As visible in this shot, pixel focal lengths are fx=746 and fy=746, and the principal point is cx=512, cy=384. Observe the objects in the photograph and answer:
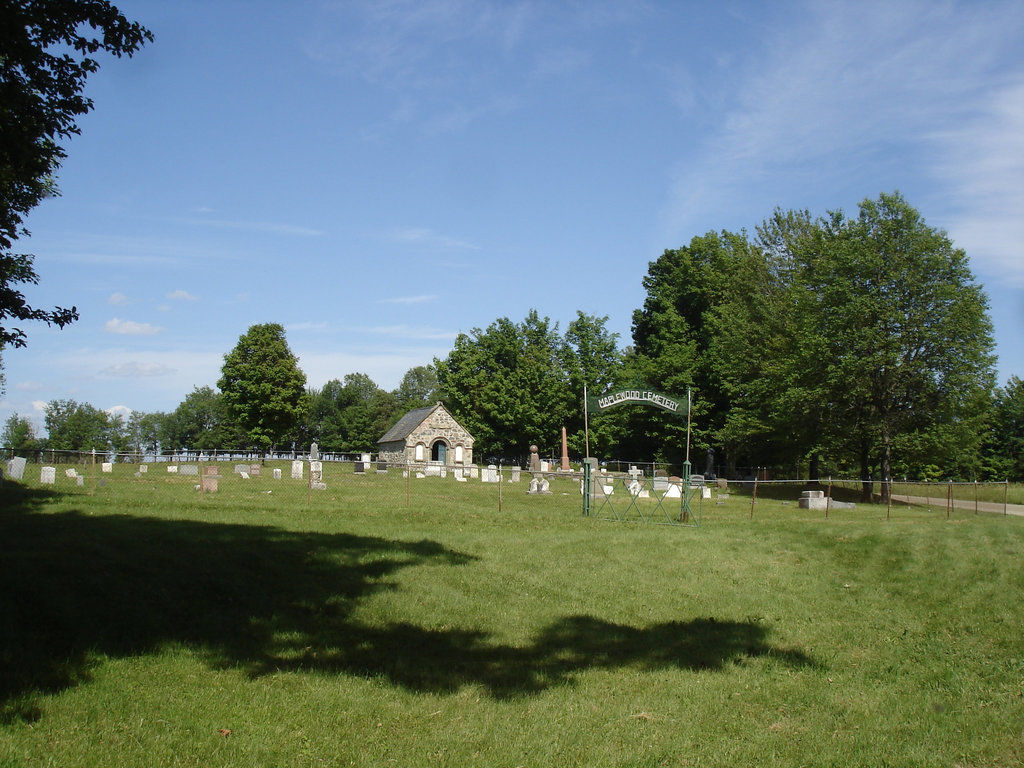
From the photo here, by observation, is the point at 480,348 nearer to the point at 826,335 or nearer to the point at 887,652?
the point at 826,335

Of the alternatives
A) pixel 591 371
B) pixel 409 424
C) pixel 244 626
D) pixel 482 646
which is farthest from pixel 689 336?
pixel 244 626

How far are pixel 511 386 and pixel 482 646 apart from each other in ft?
166

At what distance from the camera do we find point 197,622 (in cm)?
890

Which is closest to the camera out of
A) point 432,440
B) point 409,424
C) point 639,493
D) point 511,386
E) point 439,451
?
point 639,493

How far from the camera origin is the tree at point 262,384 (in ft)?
199

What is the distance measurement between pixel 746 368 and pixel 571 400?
1985 centimetres

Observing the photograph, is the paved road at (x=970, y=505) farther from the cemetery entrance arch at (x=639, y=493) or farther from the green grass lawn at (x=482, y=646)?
the green grass lawn at (x=482, y=646)

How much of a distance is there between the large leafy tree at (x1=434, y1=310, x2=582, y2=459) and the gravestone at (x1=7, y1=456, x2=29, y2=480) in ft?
135

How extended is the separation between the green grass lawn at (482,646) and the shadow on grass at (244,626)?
0.14ft

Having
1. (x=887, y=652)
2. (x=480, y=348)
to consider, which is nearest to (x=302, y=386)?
(x=480, y=348)

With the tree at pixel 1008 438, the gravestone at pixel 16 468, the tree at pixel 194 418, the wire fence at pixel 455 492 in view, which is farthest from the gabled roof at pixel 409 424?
the tree at pixel 194 418

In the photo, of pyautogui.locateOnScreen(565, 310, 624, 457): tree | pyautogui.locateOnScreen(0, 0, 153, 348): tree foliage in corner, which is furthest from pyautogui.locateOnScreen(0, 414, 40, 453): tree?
pyautogui.locateOnScreen(0, 0, 153, 348): tree foliage in corner

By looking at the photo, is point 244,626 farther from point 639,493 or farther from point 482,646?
point 639,493

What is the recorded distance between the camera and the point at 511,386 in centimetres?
6006
